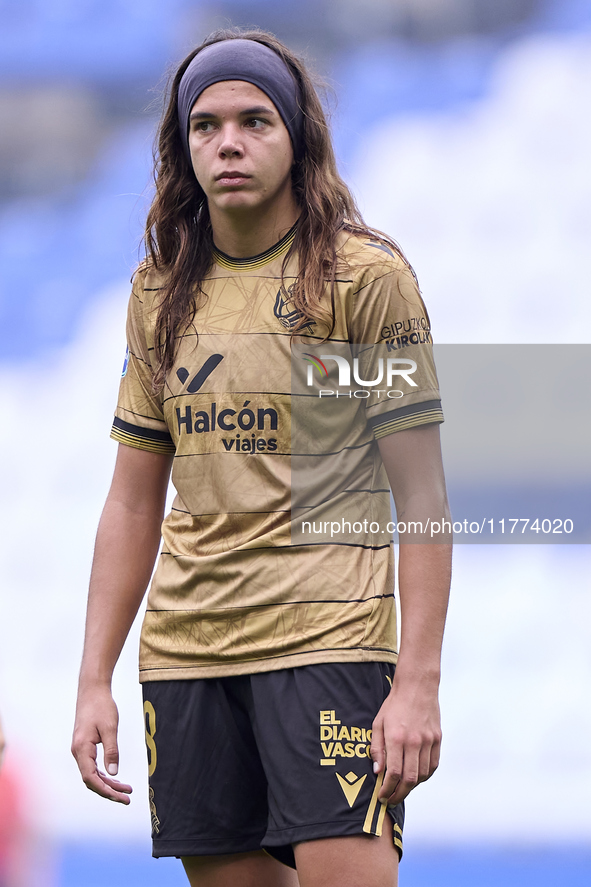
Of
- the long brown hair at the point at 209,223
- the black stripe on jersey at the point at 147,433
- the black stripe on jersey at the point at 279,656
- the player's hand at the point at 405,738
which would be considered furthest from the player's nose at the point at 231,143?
the player's hand at the point at 405,738

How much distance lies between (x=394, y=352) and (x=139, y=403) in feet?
1.37

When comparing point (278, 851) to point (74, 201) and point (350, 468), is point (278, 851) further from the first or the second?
point (74, 201)

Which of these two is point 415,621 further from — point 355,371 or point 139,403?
point 139,403

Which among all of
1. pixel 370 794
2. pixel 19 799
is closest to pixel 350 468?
pixel 370 794

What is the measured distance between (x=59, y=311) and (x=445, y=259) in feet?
3.90

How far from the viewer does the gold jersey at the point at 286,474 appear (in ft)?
4.62

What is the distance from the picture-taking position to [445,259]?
10.3ft

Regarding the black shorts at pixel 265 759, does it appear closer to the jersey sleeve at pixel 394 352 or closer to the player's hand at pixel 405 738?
the player's hand at pixel 405 738

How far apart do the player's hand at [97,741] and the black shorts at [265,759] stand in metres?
0.06

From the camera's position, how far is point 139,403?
1.62 meters

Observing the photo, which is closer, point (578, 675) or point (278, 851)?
point (278, 851)

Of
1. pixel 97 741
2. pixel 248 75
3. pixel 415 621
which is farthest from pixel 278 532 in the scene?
pixel 248 75

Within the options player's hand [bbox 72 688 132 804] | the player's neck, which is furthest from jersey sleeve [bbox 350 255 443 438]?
player's hand [bbox 72 688 132 804]

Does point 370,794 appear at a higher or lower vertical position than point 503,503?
lower
